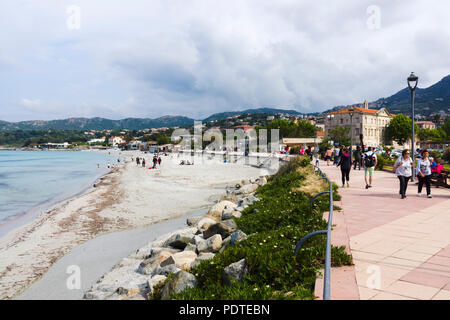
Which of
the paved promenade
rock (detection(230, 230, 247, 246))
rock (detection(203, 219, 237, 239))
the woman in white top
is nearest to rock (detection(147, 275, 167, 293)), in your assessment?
rock (detection(230, 230, 247, 246))

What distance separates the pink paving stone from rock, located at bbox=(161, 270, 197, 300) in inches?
102

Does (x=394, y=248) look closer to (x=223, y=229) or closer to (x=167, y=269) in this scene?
(x=167, y=269)

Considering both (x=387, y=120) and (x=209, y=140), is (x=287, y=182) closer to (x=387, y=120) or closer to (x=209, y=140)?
(x=387, y=120)

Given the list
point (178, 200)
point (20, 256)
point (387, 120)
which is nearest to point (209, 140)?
point (387, 120)

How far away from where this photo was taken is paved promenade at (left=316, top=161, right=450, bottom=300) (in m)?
3.49

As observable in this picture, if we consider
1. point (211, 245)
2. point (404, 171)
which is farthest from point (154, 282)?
point (404, 171)

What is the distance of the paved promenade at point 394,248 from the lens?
3.49 meters

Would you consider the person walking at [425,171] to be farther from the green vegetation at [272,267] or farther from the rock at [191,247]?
the rock at [191,247]

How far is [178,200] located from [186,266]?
12727 millimetres

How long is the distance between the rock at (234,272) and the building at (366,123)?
81.7 meters

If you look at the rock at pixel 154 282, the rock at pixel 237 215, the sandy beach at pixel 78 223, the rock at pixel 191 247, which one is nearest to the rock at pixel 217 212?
the rock at pixel 237 215

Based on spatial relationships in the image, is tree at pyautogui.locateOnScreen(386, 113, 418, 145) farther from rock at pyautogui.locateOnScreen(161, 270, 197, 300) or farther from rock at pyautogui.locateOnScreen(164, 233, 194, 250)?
rock at pyautogui.locateOnScreen(161, 270, 197, 300)

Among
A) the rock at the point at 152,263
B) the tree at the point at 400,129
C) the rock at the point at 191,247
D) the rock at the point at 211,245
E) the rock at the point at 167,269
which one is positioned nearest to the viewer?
the rock at the point at 167,269

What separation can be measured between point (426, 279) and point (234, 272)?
226 centimetres
